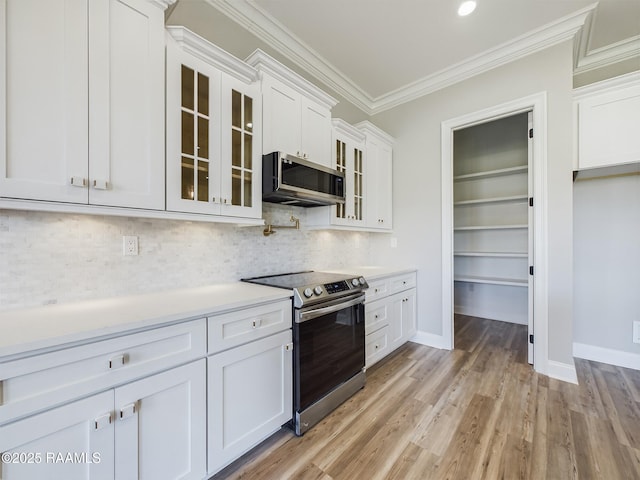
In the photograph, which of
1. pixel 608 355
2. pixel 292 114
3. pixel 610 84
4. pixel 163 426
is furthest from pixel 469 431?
pixel 610 84

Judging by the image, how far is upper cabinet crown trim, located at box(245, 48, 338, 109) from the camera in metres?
1.94

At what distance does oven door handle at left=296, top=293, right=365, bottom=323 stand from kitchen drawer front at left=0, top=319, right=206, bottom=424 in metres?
0.62

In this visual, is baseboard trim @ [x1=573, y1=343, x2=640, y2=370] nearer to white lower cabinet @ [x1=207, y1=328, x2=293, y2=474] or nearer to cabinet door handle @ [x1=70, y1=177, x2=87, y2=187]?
white lower cabinet @ [x1=207, y1=328, x2=293, y2=474]

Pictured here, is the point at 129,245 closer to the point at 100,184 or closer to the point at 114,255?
the point at 114,255

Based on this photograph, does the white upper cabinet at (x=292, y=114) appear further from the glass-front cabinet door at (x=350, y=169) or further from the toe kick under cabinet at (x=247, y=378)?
the toe kick under cabinet at (x=247, y=378)

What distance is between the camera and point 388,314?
8.96 ft

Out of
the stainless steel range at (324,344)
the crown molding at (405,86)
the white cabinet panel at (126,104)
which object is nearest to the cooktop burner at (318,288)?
the stainless steel range at (324,344)

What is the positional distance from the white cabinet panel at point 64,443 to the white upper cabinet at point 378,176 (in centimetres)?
262

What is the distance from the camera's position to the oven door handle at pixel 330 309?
1.68 metres

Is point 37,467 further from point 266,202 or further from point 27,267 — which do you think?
point 266,202

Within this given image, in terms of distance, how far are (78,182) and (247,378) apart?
4.07 feet

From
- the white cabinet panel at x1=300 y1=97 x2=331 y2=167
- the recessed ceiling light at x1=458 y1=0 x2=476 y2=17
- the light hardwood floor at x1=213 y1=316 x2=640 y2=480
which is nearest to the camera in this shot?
the light hardwood floor at x1=213 y1=316 x2=640 y2=480

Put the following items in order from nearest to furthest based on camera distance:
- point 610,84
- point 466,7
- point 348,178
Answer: point 466,7, point 610,84, point 348,178

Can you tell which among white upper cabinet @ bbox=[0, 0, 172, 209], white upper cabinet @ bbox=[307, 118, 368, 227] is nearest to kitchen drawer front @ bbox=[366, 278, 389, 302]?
white upper cabinet @ bbox=[307, 118, 368, 227]
